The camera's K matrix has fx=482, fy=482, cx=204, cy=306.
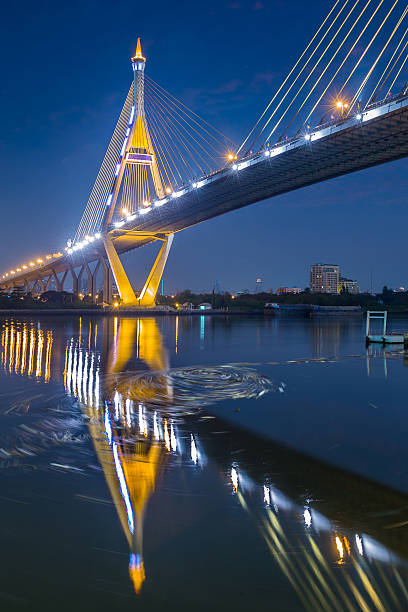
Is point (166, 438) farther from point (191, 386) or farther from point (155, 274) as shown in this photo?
point (155, 274)

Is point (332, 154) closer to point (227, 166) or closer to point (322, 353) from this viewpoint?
point (227, 166)

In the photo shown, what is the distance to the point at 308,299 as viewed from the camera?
4572 inches

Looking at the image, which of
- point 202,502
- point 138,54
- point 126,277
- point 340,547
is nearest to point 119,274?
point 126,277

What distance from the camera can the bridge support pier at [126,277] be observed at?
1967 inches

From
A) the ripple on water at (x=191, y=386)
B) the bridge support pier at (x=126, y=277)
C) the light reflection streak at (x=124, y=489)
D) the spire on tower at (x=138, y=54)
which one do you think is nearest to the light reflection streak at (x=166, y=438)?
the light reflection streak at (x=124, y=489)

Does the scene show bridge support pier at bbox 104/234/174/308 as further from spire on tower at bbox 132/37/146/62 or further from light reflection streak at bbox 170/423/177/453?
light reflection streak at bbox 170/423/177/453

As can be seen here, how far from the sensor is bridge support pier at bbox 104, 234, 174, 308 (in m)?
50.0

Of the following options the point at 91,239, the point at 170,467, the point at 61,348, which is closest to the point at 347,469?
the point at 170,467

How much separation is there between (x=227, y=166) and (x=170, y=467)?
1285 inches

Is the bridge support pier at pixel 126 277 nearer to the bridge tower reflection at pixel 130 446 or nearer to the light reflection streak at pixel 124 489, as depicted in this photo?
the bridge tower reflection at pixel 130 446

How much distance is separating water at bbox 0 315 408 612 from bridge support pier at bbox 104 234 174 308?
4366 cm

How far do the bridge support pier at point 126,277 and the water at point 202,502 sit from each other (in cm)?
4366

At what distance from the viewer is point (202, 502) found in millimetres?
3215

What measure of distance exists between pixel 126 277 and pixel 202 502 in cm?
4921
